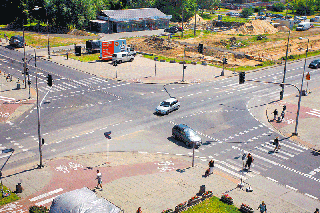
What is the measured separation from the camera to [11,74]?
70.0 metres

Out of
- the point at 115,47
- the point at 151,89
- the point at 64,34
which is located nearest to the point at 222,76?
the point at 151,89

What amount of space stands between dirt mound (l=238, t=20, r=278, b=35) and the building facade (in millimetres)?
25476

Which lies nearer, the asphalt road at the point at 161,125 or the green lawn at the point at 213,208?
the green lawn at the point at 213,208

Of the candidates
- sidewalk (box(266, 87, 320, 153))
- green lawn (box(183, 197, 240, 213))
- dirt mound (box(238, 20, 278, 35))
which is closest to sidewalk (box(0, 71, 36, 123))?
green lawn (box(183, 197, 240, 213))

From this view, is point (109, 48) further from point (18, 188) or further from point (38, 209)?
point (38, 209)

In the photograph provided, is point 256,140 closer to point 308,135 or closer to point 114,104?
point 308,135

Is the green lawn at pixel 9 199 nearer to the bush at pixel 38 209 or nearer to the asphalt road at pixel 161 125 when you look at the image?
the bush at pixel 38 209

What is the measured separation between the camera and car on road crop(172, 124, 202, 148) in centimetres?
4106

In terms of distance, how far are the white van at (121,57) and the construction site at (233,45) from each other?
32.7 feet

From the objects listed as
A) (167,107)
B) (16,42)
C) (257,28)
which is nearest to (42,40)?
(16,42)

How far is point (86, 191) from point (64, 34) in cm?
8956

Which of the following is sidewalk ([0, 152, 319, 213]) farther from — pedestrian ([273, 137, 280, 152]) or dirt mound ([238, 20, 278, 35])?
dirt mound ([238, 20, 278, 35])

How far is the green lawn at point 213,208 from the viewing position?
1148 inches

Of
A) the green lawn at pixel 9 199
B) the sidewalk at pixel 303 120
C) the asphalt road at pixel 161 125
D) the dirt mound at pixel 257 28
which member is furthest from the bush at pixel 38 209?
the dirt mound at pixel 257 28
